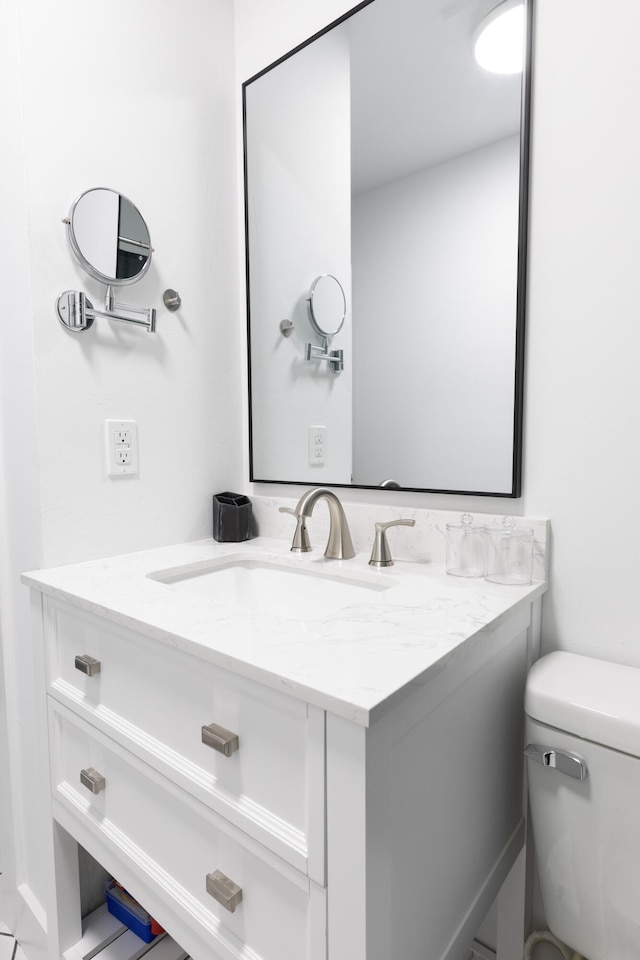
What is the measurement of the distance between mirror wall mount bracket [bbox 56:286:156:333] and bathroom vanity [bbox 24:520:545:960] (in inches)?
20.2

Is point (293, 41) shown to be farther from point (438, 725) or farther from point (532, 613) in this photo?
point (438, 725)

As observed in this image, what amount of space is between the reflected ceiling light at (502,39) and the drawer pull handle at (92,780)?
146 cm

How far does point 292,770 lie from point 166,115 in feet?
4.60

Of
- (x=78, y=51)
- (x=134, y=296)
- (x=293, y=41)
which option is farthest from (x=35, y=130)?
(x=293, y=41)

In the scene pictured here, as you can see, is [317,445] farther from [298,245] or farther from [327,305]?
[298,245]

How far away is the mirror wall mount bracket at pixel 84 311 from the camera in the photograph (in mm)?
1065

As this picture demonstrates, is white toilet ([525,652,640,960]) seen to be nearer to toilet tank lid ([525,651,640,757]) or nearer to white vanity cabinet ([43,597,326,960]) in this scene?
toilet tank lid ([525,651,640,757])

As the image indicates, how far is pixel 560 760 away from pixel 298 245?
1221mm

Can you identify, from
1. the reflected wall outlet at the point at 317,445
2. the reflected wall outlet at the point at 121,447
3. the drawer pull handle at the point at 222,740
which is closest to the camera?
the drawer pull handle at the point at 222,740

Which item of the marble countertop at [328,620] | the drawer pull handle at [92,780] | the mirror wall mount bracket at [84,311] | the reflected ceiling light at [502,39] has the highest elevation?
the reflected ceiling light at [502,39]

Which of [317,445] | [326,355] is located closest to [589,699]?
[317,445]

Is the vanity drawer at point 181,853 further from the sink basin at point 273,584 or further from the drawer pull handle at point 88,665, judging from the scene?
the sink basin at point 273,584

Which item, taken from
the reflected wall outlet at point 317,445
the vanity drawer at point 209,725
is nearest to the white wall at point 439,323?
the reflected wall outlet at point 317,445

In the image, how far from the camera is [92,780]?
931 millimetres
